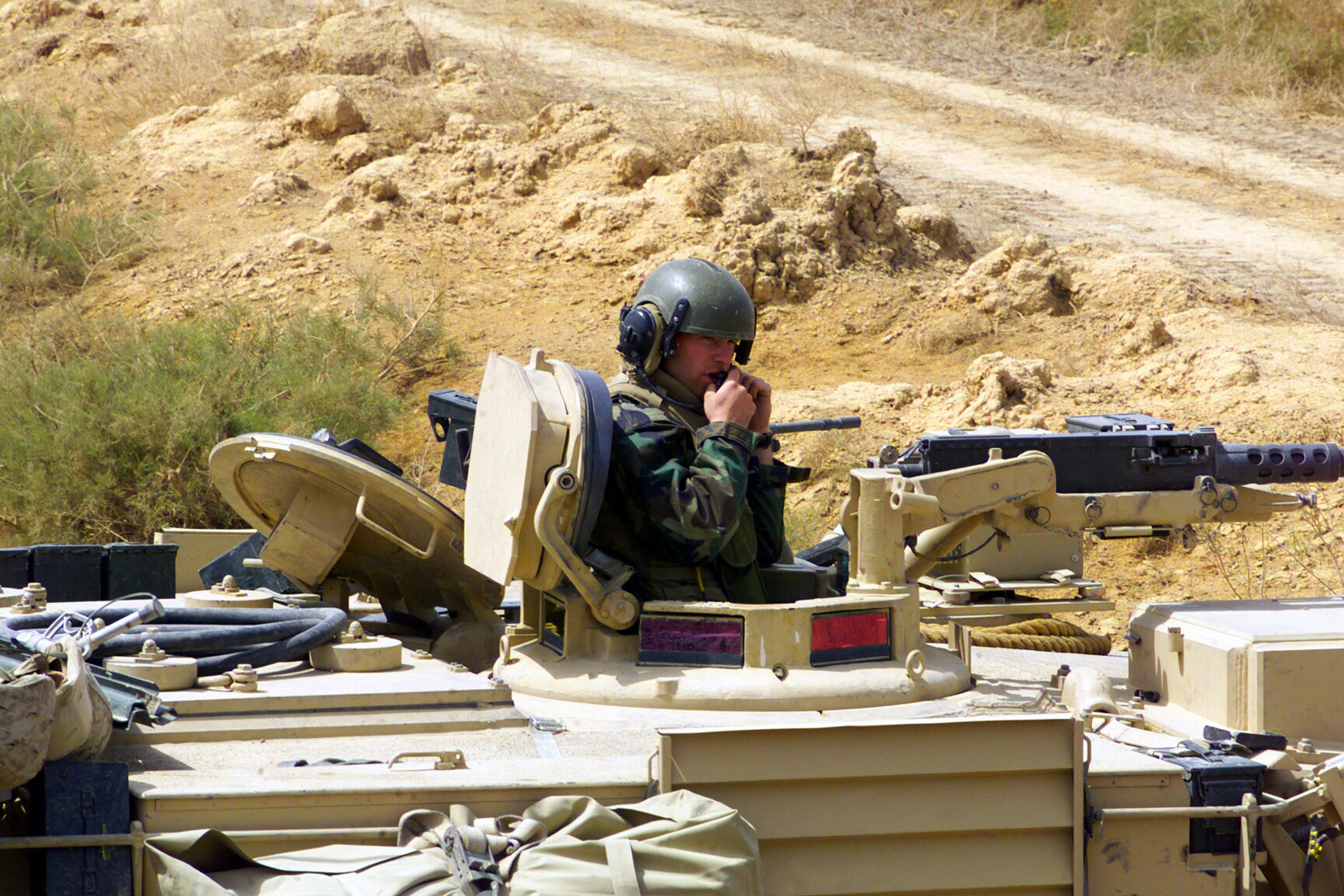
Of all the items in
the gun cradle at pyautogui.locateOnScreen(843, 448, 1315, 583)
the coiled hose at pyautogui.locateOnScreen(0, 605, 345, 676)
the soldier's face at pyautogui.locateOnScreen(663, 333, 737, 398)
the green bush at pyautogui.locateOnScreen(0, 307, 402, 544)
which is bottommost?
the green bush at pyautogui.locateOnScreen(0, 307, 402, 544)

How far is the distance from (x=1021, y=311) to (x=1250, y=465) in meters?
8.45

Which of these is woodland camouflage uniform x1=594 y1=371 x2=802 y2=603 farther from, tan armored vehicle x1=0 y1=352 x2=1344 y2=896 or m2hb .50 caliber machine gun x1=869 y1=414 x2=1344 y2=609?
m2hb .50 caliber machine gun x1=869 y1=414 x2=1344 y2=609

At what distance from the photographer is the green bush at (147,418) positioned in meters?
10.4

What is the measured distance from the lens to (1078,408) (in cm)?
1086

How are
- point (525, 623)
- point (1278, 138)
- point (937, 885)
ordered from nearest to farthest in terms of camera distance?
1. point (937, 885)
2. point (525, 623)
3. point (1278, 138)

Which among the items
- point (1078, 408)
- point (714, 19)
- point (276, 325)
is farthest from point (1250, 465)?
point (714, 19)

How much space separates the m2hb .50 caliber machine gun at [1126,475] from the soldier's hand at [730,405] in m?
0.57

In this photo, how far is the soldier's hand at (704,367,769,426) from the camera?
404 centimetres

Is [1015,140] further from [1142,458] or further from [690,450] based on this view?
[690,450]

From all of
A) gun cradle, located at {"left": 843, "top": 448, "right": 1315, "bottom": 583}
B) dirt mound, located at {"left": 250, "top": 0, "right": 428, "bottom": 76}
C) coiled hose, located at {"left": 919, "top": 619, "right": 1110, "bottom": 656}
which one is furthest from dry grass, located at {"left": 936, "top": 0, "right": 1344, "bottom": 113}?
gun cradle, located at {"left": 843, "top": 448, "right": 1315, "bottom": 583}

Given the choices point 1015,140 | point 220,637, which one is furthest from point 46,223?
point 220,637

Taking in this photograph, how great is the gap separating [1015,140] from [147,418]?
1025 centimetres

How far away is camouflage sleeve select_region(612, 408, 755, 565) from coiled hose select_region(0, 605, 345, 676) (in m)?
0.93

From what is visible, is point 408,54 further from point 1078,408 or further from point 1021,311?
point 1078,408
